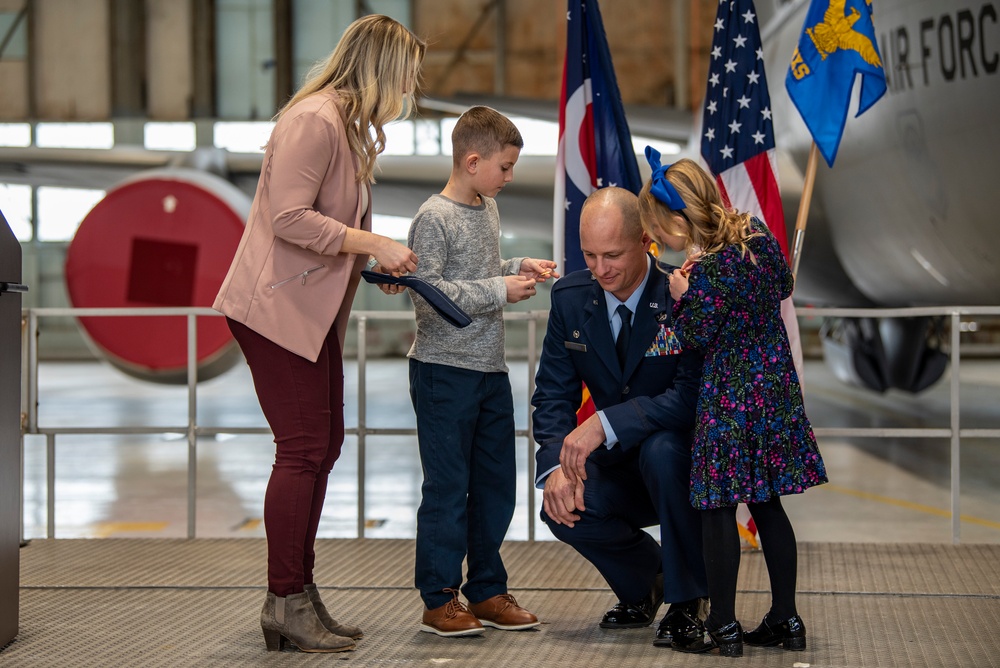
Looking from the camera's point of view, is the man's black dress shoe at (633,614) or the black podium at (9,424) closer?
the black podium at (9,424)

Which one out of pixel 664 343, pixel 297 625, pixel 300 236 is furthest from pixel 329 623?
pixel 664 343

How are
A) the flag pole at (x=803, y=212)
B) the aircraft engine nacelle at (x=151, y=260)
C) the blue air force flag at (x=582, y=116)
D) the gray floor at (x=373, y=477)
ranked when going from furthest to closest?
the aircraft engine nacelle at (x=151, y=260)
the gray floor at (x=373, y=477)
the blue air force flag at (x=582, y=116)
the flag pole at (x=803, y=212)

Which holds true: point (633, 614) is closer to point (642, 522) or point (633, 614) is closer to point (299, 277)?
point (642, 522)

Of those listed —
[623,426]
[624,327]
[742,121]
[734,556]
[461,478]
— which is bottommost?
[734,556]

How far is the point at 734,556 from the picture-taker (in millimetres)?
2076

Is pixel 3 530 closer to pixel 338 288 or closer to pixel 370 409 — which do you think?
pixel 338 288

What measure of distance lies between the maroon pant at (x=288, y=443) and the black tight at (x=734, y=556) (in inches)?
32.6

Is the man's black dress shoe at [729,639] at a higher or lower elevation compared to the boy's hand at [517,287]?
lower

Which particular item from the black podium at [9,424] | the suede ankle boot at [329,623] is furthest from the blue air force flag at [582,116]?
the black podium at [9,424]

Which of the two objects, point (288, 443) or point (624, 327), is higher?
point (624, 327)

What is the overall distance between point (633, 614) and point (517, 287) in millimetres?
795

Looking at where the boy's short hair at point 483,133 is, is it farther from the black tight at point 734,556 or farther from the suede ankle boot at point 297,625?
the suede ankle boot at point 297,625

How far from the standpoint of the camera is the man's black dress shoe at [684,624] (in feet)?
7.08

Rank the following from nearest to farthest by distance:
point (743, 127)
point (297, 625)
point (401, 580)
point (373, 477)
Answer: point (297, 625) < point (401, 580) < point (743, 127) < point (373, 477)
